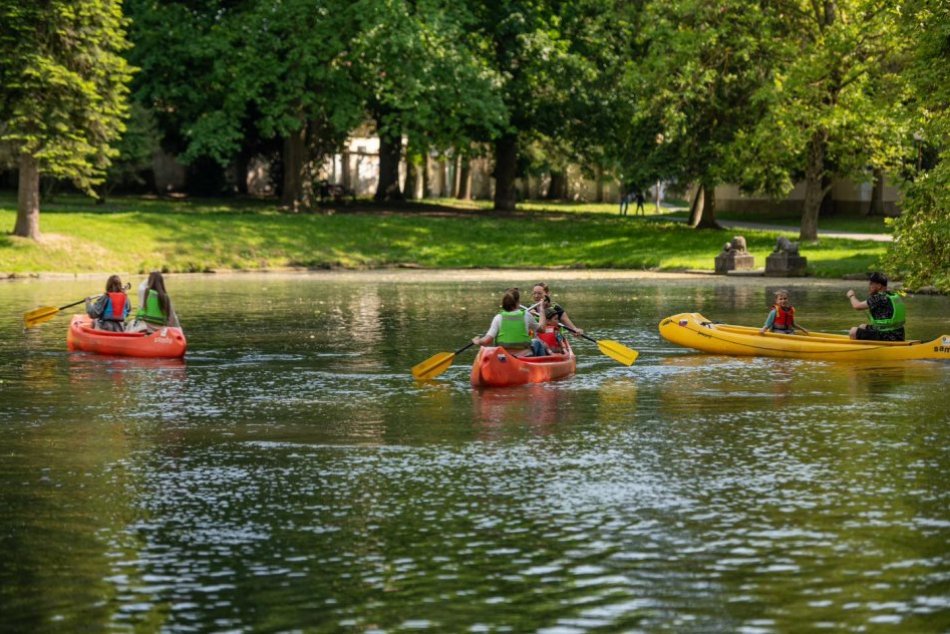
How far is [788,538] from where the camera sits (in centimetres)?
1251

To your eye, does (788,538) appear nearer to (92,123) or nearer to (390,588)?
(390,588)

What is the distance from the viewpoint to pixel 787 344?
2617 centimetres

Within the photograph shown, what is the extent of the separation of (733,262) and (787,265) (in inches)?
90.2

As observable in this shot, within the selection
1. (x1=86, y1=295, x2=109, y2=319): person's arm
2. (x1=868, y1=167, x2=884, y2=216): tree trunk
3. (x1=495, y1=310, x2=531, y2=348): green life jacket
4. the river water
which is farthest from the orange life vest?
(x1=868, y1=167, x2=884, y2=216): tree trunk

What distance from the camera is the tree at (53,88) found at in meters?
52.5

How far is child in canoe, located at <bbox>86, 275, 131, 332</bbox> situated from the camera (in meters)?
27.8

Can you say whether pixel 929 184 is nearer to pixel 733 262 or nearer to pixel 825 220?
pixel 733 262

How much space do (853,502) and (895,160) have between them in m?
47.9

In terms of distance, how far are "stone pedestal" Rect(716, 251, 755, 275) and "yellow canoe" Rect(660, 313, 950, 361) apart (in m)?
24.6

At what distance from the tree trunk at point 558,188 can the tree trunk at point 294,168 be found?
43.3 m

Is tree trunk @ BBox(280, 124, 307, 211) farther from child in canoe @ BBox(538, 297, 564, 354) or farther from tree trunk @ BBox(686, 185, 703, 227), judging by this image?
child in canoe @ BBox(538, 297, 564, 354)

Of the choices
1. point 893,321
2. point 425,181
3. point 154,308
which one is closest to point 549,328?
point 893,321

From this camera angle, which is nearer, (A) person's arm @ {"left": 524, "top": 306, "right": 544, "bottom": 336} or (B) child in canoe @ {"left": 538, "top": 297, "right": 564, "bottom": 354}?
(A) person's arm @ {"left": 524, "top": 306, "right": 544, "bottom": 336}

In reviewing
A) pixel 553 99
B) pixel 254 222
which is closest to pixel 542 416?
pixel 254 222
